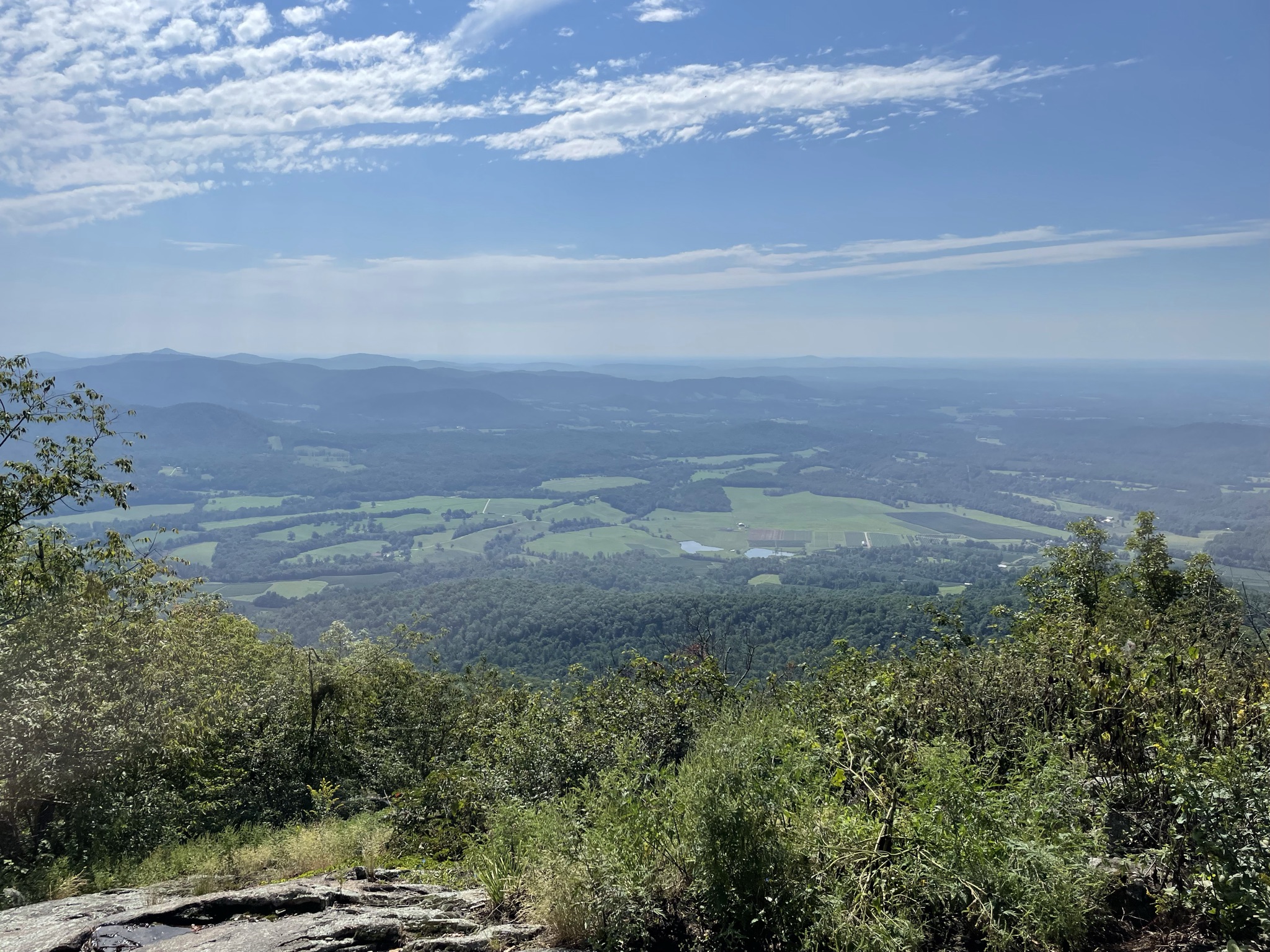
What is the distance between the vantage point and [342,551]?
516ft

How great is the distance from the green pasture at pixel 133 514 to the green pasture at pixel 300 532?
92.3 ft

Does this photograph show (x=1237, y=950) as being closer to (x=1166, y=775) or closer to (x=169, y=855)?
(x=1166, y=775)

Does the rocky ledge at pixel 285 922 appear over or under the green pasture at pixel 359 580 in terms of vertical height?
over

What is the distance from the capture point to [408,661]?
Result: 20.6 metres

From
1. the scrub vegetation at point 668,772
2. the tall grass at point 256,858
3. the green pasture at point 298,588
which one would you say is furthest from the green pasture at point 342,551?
the tall grass at point 256,858

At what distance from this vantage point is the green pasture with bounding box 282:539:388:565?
147m

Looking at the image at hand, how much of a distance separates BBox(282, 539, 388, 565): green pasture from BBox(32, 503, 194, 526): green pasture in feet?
160

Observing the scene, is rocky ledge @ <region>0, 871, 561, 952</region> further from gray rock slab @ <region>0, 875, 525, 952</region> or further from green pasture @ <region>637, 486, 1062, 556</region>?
green pasture @ <region>637, 486, 1062, 556</region>

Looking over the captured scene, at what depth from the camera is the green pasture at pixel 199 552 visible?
473ft

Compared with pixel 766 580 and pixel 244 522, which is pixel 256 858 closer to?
pixel 766 580

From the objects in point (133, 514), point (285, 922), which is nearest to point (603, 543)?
point (133, 514)

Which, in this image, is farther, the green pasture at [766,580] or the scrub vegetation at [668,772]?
the green pasture at [766,580]

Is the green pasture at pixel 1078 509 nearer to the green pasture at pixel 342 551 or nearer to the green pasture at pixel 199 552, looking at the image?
the green pasture at pixel 342 551

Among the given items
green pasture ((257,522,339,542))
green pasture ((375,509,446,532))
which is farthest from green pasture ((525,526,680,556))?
green pasture ((257,522,339,542))
